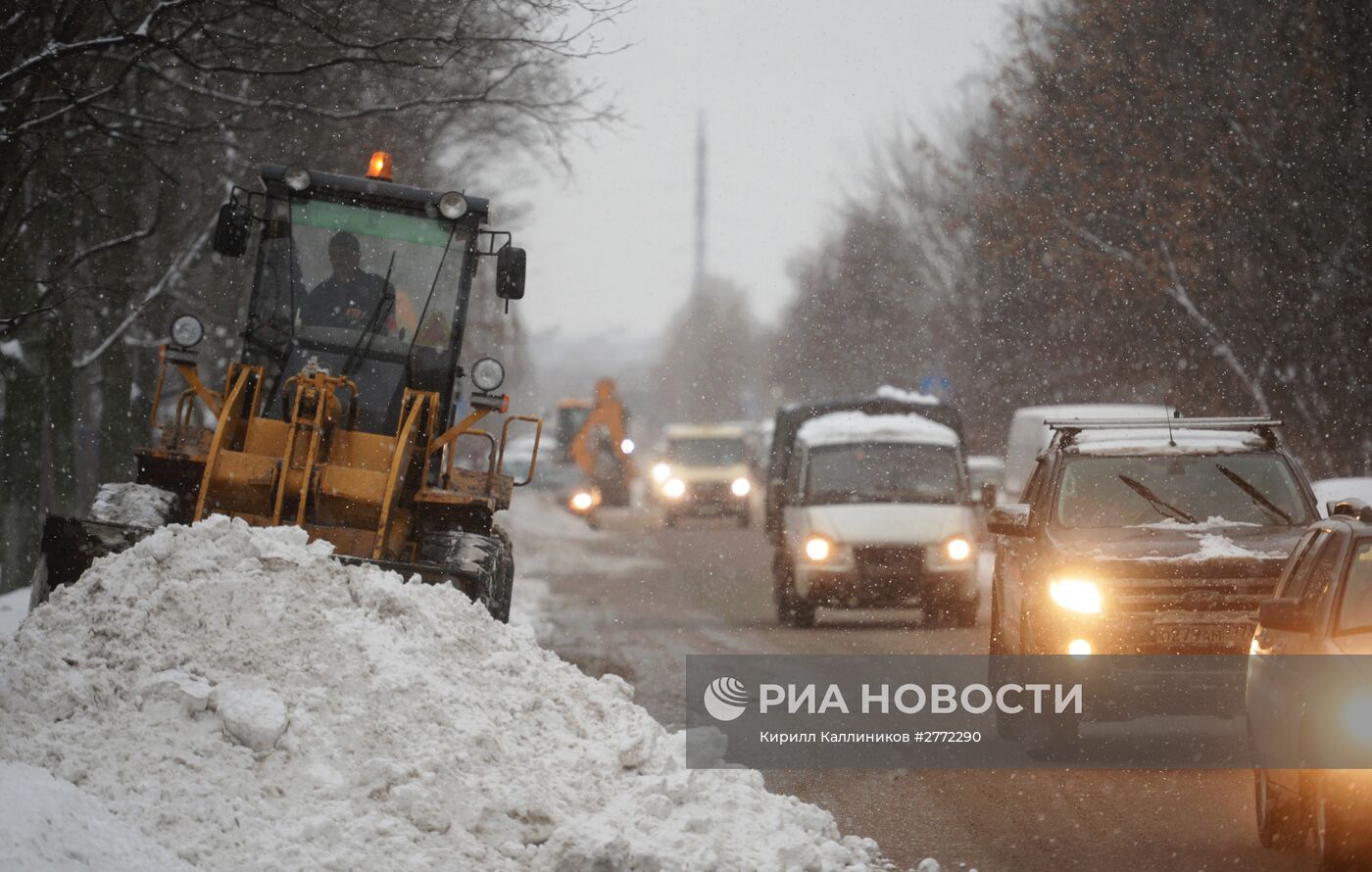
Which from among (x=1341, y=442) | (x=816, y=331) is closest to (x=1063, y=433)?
(x=1341, y=442)

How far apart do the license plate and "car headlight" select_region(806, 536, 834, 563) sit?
893 cm

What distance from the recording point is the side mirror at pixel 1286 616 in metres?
7.71

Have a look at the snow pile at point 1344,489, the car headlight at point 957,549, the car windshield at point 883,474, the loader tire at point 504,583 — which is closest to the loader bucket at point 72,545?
the loader tire at point 504,583

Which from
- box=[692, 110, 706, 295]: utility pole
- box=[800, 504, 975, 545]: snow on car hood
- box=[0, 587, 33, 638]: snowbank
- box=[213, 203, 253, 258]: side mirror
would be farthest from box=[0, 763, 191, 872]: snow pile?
box=[692, 110, 706, 295]: utility pole

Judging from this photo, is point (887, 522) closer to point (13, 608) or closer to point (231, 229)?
point (13, 608)

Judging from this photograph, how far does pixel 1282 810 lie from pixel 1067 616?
2.79 meters

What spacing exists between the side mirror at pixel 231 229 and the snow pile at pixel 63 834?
630cm

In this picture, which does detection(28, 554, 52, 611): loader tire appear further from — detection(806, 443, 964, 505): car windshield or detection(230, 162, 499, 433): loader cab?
detection(806, 443, 964, 505): car windshield

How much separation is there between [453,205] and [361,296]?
3.27 feet

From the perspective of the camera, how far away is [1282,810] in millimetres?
8133

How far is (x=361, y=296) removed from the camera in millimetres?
13586

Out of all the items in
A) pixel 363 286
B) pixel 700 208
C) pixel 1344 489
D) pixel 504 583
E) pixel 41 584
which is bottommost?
pixel 41 584

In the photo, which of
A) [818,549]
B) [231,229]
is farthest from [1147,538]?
[818,549]

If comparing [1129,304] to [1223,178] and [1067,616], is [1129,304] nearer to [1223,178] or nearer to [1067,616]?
[1223,178]
